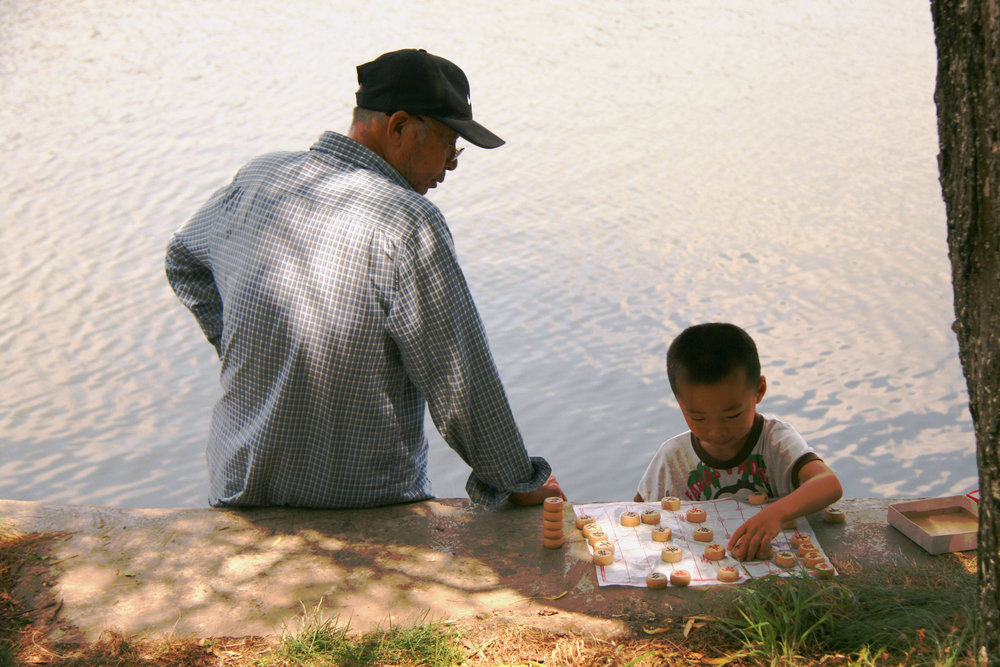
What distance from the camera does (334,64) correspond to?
11.5 m

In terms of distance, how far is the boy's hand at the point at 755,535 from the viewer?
2.38m

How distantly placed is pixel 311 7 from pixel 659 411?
10213mm

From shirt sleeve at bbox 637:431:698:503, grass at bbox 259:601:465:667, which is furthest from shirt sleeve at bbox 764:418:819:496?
grass at bbox 259:601:465:667

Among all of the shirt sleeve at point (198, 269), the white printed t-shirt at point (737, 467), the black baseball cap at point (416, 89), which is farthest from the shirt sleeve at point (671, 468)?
the shirt sleeve at point (198, 269)

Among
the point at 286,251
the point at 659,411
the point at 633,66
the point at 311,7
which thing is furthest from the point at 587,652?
the point at 311,7

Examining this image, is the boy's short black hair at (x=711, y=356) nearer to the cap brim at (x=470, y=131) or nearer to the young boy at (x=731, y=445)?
the young boy at (x=731, y=445)

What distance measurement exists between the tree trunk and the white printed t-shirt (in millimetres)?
815

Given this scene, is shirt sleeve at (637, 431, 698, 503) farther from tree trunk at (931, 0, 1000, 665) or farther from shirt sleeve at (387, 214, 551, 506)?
tree trunk at (931, 0, 1000, 665)

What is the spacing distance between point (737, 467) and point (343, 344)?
1178 millimetres

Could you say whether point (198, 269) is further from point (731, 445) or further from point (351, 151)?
point (731, 445)

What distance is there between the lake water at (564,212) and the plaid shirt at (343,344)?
224 centimetres

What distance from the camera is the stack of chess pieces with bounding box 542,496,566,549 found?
2480 millimetres

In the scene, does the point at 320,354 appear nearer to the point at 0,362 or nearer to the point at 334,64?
the point at 0,362

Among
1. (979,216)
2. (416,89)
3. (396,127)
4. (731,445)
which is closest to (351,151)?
(396,127)
